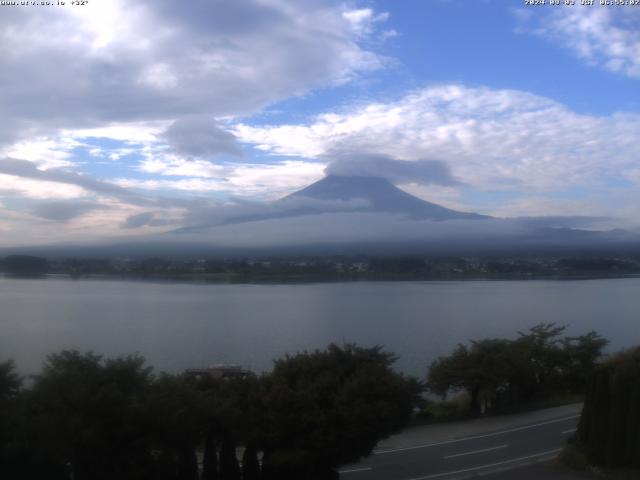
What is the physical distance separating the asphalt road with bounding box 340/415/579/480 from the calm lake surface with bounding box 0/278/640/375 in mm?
6731

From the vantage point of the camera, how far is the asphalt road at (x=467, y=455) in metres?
9.86

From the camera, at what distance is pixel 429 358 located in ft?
69.8

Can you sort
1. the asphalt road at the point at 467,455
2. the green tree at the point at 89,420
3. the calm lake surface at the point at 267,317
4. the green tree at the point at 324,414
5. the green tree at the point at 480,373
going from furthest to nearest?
the calm lake surface at the point at 267,317 → the green tree at the point at 480,373 → the asphalt road at the point at 467,455 → the green tree at the point at 324,414 → the green tree at the point at 89,420

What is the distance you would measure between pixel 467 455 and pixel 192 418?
205 inches

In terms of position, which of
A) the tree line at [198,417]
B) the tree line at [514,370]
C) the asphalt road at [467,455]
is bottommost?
the asphalt road at [467,455]

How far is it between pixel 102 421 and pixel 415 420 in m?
7.73

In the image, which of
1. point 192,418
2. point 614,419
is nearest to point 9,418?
point 192,418

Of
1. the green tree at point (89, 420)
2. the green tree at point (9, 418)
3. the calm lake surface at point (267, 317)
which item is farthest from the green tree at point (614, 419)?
the calm lake surface at point (267, 317)

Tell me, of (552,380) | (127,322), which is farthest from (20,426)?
(127,322)

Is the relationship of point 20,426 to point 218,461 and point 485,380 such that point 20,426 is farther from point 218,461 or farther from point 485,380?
point 485,380

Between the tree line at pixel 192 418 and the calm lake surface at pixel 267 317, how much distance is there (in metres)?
7.66

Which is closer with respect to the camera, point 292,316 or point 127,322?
point 127,322

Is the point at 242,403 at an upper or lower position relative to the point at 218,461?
upper

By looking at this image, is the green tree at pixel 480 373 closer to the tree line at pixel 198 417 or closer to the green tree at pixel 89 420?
the tree line at pixel 198 417
